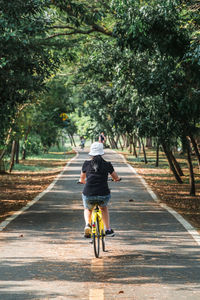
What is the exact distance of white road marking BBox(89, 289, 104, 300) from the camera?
604 centimetres

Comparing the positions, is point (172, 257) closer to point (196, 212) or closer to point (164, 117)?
point (196, 212)

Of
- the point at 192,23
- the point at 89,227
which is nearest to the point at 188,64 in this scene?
the point at 192,23

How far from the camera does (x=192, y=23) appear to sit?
13586 millimetres

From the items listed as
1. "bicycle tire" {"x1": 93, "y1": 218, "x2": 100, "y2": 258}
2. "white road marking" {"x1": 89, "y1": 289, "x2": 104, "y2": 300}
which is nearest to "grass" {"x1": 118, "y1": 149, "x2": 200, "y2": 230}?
"bicycle tire" {"x1": 93, "y1": 218, "x2": 100, "y2": 258}

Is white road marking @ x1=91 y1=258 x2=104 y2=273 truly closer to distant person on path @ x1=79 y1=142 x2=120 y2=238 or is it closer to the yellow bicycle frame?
the yellow bicycle frame

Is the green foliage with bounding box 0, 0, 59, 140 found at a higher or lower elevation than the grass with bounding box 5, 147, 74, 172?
higher

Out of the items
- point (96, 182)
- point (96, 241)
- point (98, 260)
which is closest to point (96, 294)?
point (98, 260)

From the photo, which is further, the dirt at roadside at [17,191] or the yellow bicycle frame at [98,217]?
the dirt at roadside at [17,191]

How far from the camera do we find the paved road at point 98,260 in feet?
20.8

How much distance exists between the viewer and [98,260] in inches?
316

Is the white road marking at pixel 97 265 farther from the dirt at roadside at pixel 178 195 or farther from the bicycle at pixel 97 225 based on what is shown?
the dirt at roadside at pixel 178 195

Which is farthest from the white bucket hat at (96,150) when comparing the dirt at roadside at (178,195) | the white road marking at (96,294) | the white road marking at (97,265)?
the dirt at roadside at (178,195)

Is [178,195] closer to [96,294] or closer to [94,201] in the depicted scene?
[94,201]

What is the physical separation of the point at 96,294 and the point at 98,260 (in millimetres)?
1832
